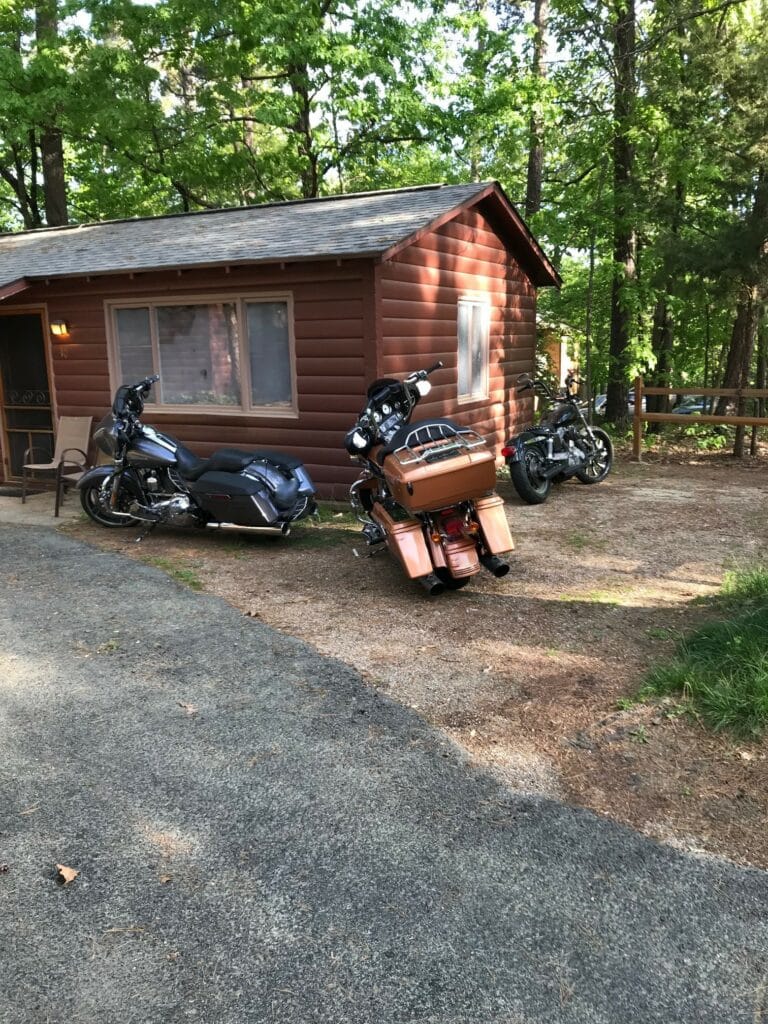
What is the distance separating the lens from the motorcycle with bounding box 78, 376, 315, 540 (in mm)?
6402

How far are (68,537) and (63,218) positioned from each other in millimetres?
12152

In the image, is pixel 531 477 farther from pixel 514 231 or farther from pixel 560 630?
pixel 514 231

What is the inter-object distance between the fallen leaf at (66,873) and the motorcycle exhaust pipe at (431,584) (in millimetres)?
2913

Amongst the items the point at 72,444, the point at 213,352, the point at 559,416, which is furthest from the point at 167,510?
the point at 559,416

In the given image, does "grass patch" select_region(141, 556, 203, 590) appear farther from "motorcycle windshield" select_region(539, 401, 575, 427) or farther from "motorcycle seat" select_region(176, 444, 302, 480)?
"motorcycle windshield" select_region(539, 401, 575, 427)

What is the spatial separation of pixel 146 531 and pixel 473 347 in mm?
4864

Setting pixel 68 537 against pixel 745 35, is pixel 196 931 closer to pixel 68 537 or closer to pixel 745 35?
pixel 68 537

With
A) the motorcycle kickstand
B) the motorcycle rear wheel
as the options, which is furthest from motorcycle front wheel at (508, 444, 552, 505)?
the motorcycle kickstand

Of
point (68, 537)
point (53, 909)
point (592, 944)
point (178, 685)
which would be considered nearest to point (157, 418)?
point (68, 537)

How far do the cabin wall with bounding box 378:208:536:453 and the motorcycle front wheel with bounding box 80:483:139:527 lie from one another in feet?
9.01

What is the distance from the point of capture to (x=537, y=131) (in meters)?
14.7

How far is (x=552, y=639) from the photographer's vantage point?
4.43m

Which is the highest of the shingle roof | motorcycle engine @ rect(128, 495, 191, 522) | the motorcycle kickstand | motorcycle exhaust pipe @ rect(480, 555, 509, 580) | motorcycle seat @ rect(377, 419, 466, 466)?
the shingle roof

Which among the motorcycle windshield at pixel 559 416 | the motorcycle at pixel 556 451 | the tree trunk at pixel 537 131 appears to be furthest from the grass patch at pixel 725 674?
the tree trunk at pixel 537 131
